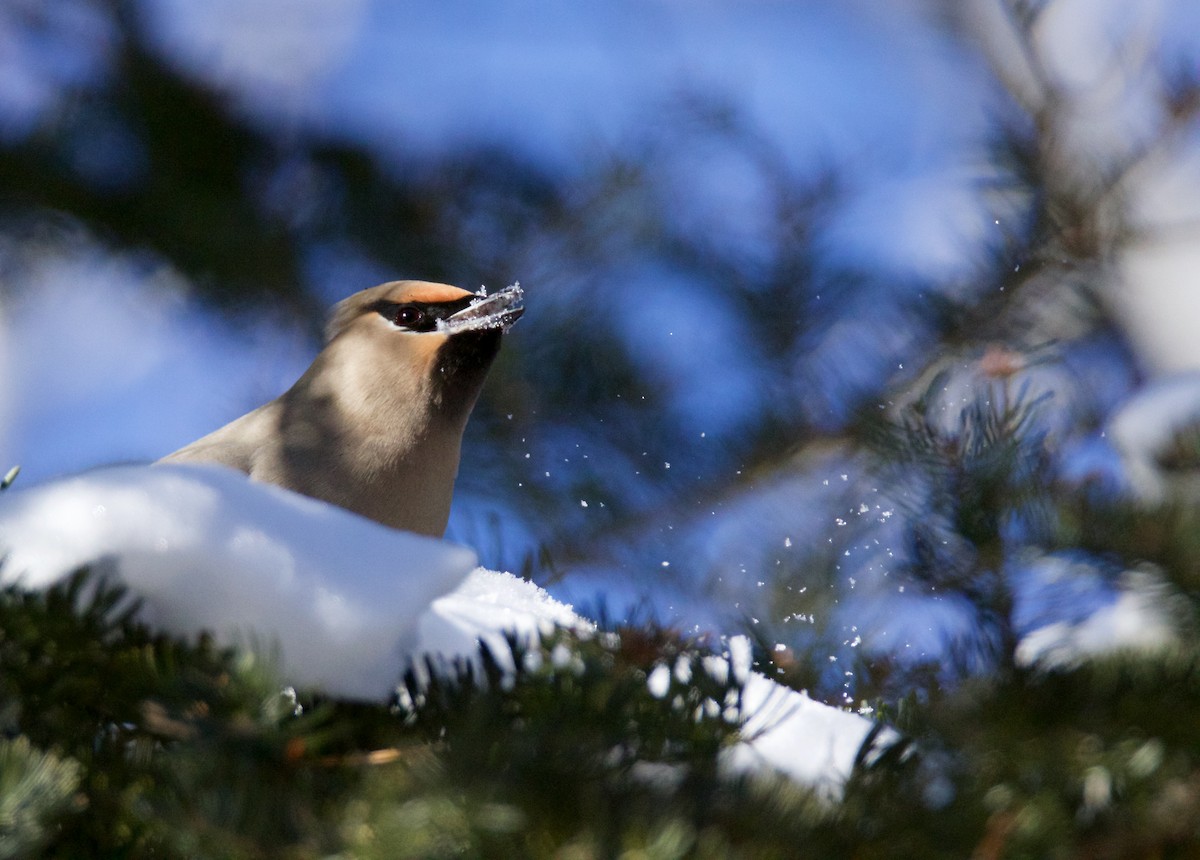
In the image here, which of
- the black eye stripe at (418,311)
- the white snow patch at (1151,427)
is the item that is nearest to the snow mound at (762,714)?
the white snow patch at (1151,427)

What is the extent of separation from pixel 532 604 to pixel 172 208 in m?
1.69

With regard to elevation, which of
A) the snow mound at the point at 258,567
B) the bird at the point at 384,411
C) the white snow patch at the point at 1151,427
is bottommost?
the white snow patch at the point at 1151,427

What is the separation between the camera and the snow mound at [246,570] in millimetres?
928

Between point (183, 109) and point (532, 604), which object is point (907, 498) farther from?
point (183, 109)

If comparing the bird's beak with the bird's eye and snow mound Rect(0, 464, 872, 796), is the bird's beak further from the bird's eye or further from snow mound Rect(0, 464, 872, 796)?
snow mound Rect(0, 464, 872, 796)

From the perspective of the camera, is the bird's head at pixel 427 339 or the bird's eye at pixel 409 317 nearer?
the bird's head at pixel 427 339

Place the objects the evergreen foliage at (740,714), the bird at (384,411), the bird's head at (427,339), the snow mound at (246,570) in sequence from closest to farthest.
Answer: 1. the evergreen foliage at (740,714)
2. the snow mound at (246,570)
3. the bird at (384,411)
4. the bird's head at (427,339)

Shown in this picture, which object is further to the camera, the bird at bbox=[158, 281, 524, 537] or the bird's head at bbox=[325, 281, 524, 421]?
the bird's head at bbox=[325, 281, 524, 421]

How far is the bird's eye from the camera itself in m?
2.95

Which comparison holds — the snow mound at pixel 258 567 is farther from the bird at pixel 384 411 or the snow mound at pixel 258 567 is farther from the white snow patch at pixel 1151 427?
the bird at pixel 384 411

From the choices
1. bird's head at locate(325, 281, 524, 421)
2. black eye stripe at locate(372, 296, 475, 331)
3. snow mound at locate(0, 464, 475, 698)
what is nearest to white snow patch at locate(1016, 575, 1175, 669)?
snow mound at locate(0, 464, 475, 698)

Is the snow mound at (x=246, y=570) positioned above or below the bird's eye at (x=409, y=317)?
below

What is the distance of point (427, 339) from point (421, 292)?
0.38ft

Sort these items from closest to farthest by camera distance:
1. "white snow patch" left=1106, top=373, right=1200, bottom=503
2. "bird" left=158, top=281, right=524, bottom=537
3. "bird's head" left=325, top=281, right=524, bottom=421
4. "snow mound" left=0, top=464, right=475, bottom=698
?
"snow mound" left=0, top=464, right=475, bottom=698 → "white snow patch" left=1106, top=373, right=1200, bottom=503 → "bird" left=158, top=281, right=524, bottom=537 → "bird's head" left=325, top=281, right=524, bottom=421
